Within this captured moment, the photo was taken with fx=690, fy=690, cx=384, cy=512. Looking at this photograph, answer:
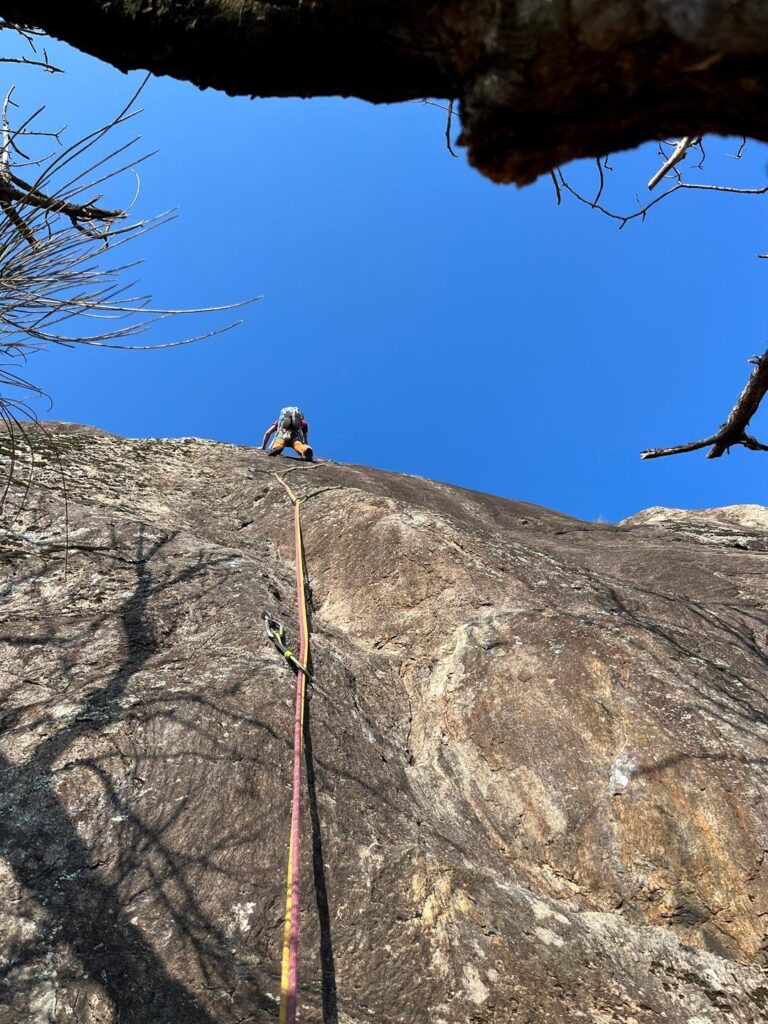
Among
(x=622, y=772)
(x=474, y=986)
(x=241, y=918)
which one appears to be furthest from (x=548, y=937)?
(x=241, y=918)

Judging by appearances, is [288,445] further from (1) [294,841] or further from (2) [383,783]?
(1) [294,841]

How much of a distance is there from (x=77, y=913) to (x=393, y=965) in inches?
60.5

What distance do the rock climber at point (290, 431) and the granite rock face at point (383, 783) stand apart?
5208 mm

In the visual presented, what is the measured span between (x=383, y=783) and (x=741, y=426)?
10.7 ft

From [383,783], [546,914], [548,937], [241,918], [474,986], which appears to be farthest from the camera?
[383,783]

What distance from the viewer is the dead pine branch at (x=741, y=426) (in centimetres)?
404

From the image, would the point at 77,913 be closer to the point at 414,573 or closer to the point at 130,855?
the point at 130,855

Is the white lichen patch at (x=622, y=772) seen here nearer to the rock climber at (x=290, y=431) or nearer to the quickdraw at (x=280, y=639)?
the quickdraw at (x=280, y=639)

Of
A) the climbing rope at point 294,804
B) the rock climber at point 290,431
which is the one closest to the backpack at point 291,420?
the rock climber at point 290,431

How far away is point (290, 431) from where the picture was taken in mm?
13320

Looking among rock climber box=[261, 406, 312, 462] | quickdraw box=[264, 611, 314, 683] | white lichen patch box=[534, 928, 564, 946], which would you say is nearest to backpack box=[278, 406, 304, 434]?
rock climber box=[261, 406, 312, 462]

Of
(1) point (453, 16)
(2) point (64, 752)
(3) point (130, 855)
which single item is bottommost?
(3) point (130, 855)

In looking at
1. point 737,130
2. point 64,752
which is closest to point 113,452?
point 64,752

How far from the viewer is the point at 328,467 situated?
36.2 feet
